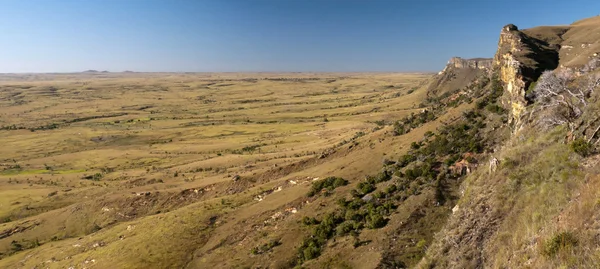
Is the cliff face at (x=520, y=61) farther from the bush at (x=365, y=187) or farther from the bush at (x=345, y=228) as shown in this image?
the bush at (x=345, y=228)

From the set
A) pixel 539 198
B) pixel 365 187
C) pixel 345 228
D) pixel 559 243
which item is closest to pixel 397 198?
pixel 365 187

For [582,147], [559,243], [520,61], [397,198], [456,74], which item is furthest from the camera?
[456,74]

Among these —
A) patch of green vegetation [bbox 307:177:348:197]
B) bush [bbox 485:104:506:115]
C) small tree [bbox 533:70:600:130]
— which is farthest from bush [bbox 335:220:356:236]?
bush [bbox 485:104:506:115]

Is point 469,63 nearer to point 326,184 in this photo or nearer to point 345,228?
point 326,184

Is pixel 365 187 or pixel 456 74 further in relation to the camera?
pixel 456 74

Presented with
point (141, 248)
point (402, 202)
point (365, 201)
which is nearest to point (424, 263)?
point (402, 202)
